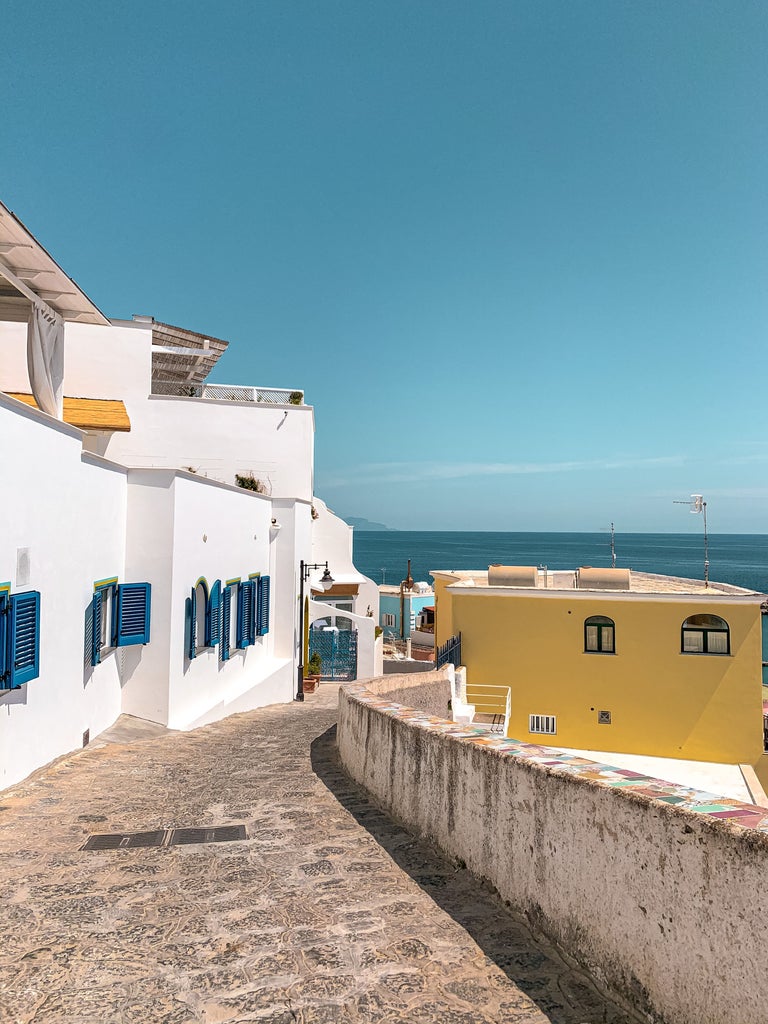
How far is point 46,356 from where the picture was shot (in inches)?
398

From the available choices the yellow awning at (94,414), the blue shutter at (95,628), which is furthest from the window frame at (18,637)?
the yellow awning at (94,414)

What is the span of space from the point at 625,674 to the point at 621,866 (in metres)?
18.0

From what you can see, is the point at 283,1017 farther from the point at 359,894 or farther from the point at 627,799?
the point at 627,799

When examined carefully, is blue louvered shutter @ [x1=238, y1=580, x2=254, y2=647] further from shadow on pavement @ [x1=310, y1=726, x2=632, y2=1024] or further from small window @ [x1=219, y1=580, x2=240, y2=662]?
shadow on pavement @ [x1=310, y1=726, x2=632, y2=1024]

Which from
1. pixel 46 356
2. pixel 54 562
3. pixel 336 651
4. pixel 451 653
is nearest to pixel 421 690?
pixel 54 562

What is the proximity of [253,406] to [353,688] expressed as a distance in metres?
15.1

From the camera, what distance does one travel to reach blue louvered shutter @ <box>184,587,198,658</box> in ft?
40.2

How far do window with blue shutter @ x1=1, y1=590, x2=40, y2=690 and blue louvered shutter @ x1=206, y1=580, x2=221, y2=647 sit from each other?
5452mm

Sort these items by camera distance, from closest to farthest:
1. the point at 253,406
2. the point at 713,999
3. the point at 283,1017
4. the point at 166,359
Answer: the point at 713,999 → the point at 283,1017 → the point at 253,406 → the point at 166,359

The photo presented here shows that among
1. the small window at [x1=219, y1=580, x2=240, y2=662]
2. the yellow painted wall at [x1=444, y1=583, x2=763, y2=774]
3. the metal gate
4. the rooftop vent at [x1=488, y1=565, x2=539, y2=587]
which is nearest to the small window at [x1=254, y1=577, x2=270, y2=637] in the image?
the small window at [x1=219, y1=580, x2=240, y2=662]

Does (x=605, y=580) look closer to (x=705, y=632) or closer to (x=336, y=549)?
(x=705, y=632)

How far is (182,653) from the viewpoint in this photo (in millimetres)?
12117

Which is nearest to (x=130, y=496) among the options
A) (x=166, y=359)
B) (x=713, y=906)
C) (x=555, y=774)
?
(x=555, y=774)

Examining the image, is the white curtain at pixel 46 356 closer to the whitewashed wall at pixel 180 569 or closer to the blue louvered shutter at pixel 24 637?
the whitewashed wall at pixel 180 569
